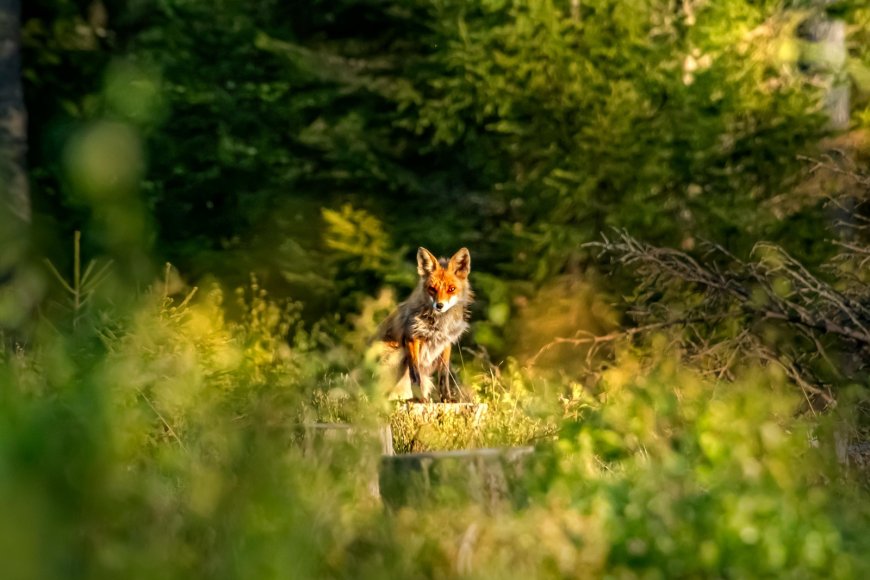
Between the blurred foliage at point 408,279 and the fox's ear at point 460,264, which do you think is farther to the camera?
the fox's ear at point 460,264

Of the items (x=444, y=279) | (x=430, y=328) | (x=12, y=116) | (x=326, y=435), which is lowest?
(x=326, y=435)

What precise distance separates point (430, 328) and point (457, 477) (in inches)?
172

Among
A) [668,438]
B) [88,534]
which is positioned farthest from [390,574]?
[668,438]

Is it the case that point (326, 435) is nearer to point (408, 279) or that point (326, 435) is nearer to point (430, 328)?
point (430, 328)

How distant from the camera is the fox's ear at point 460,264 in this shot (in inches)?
441

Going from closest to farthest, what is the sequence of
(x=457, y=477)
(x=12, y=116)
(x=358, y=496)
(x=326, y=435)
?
(x=457, y=477) → (x=358, y=496) → (x=326, y=435) → (x=12, y=116)

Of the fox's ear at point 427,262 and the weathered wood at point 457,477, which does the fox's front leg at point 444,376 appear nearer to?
the fox's ear at point 427,262

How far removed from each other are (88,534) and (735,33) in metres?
11.6

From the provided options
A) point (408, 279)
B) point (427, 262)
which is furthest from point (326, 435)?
point (408, 279)

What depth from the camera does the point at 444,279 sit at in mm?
11070

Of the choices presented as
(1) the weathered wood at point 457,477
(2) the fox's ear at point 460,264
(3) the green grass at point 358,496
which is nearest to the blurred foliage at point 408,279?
(3) the green grass at point 358,496

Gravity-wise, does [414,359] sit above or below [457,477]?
above

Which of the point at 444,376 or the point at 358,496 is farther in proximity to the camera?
the point at 444,376

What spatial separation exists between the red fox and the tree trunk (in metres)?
8.71
